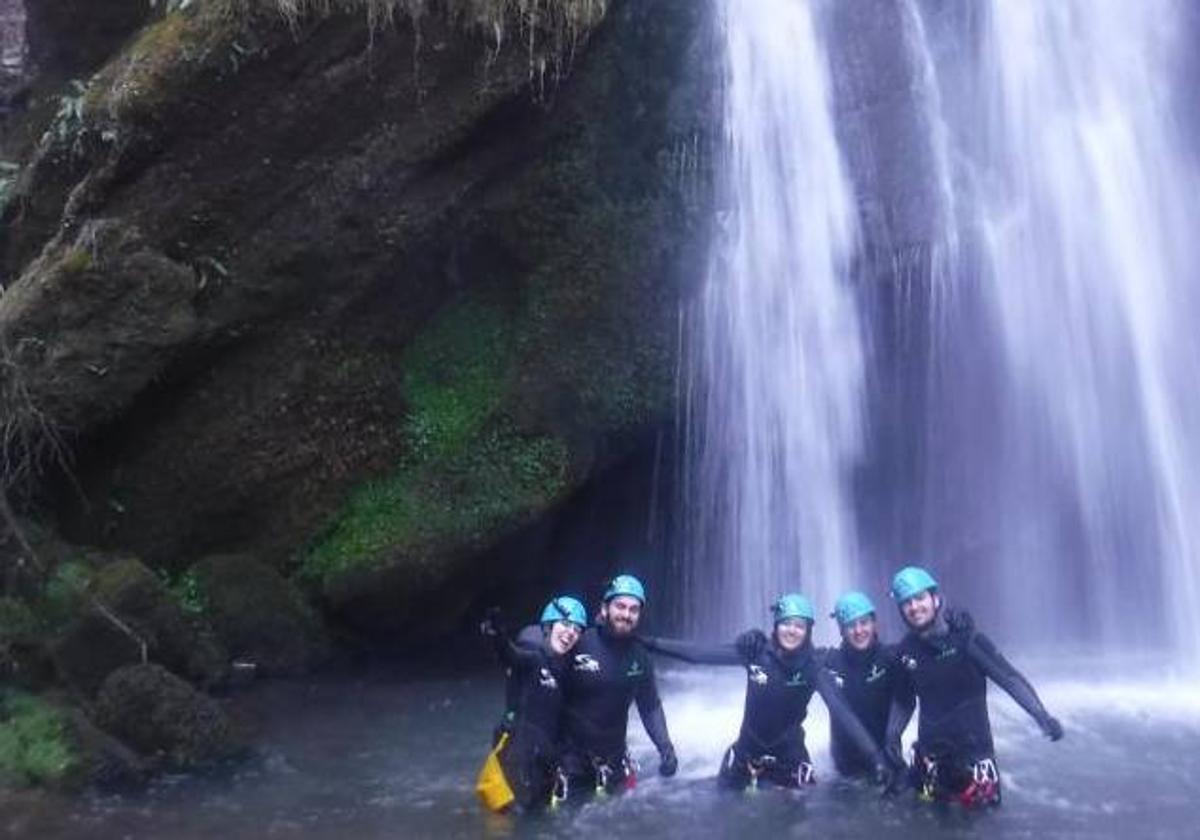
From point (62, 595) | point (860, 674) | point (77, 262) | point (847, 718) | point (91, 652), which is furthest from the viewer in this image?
point (77, 262)

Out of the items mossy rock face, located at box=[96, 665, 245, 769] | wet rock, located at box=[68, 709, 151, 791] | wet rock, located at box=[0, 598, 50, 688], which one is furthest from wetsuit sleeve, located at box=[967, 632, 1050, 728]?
wet rock, located at box=[0, 598, 50, 688]

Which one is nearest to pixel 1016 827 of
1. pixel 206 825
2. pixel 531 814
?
pixel 531 814

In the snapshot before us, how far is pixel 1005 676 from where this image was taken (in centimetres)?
706

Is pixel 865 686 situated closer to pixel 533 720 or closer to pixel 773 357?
pixel 533 720

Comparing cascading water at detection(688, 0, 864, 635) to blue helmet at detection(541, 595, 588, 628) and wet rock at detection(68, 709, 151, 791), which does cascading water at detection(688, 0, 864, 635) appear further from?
wet rock at detection(68, 709, 151, 791)

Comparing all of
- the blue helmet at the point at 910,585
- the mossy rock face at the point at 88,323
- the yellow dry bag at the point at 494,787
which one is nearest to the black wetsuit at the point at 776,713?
the blue helmet at the point at 910,585

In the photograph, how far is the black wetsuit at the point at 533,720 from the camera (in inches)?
269

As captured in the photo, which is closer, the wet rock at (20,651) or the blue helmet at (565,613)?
the blue helmet at (565,613)

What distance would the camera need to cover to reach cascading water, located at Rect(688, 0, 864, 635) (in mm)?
10531

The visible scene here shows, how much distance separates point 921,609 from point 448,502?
12.5ft

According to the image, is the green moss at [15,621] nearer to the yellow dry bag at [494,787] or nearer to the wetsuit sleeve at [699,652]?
the yellow dry bag at [494,787]

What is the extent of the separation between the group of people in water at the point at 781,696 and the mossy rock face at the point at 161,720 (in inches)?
68.8

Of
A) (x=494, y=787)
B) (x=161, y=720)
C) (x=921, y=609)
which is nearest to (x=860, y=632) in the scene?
(x=921, y=609)

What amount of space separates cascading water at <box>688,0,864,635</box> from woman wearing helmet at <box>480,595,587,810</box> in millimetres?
3515
